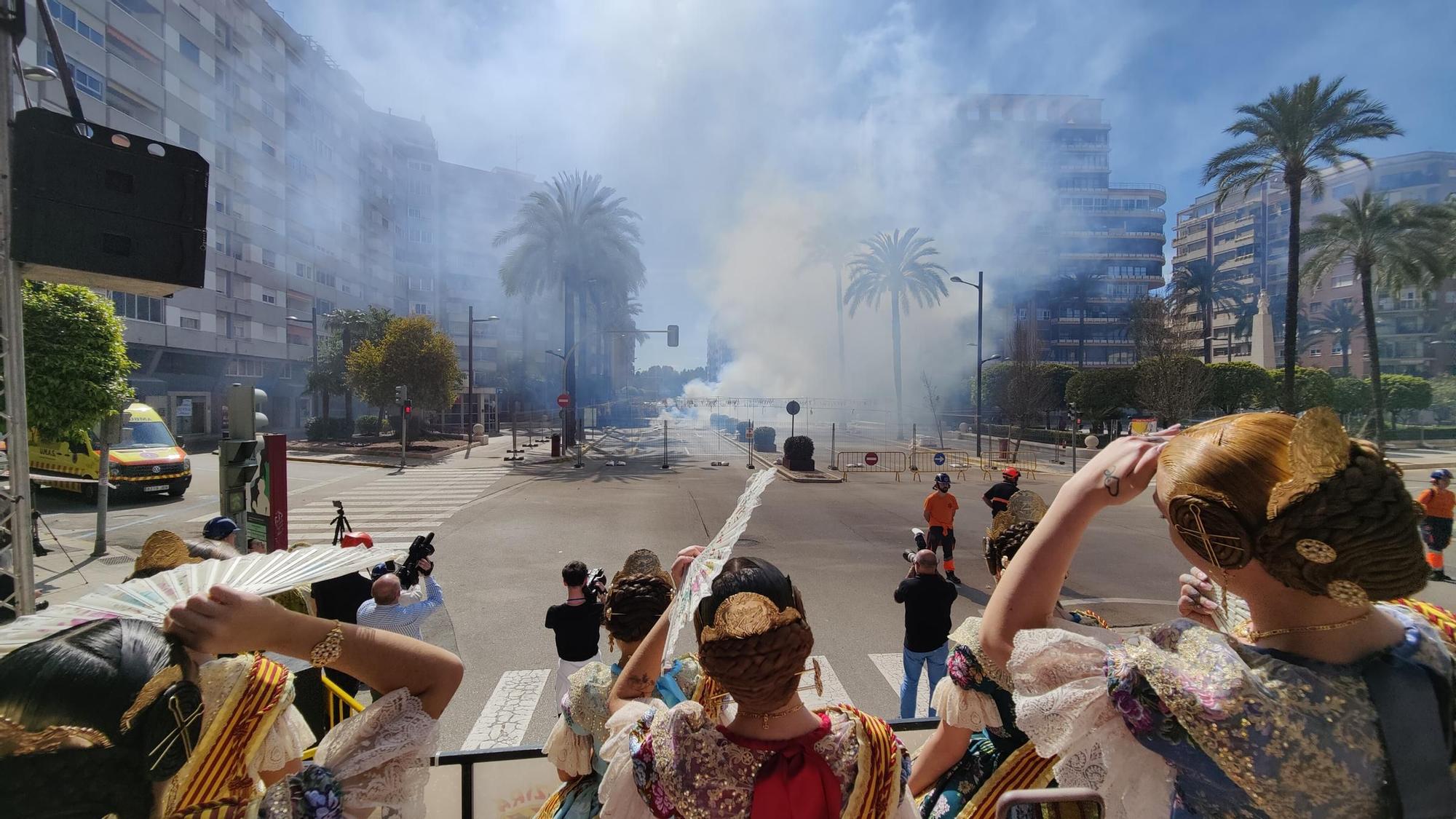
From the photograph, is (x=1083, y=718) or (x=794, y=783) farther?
(x=794, y=783)

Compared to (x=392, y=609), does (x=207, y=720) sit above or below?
above

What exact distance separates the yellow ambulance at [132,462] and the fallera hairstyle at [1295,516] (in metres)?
16.8

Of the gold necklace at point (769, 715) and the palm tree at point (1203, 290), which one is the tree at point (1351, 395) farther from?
the gold necklace at point (769, 715)

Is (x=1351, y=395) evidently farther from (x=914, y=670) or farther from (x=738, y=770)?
(x=738, y=770)

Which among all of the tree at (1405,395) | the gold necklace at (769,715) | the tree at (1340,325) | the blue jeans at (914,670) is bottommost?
the blue jeans at (914,670)

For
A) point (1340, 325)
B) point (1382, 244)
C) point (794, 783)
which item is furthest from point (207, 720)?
point (1340, 325)

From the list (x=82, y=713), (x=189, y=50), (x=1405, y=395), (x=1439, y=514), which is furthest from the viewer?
(x=1405, y=395)

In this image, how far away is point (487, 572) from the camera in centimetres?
898

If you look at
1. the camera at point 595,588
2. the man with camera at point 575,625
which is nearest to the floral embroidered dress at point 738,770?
the man with camera at point 575,625

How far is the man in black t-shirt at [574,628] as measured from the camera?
382 cm

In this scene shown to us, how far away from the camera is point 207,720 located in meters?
1.15

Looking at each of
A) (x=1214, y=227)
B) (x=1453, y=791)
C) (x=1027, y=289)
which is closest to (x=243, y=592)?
(x=1453, y=791)

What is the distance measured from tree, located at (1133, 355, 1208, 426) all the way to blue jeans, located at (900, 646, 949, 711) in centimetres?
2756

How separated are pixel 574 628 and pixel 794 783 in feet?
9.08
